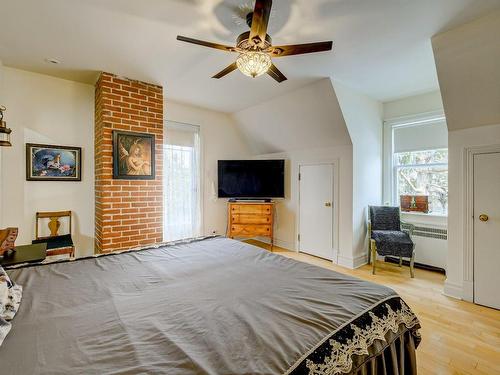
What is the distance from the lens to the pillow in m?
0.90

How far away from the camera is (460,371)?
5.35ft

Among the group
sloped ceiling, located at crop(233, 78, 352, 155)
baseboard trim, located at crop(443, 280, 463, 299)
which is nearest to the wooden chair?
sloped ceiling, located at crop(233, 78, 352, 155)

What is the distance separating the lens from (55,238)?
2902 mm

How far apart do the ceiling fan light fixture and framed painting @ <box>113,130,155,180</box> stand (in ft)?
5.97

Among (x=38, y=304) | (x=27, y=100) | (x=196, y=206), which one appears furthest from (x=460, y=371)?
(x=27, y=100)

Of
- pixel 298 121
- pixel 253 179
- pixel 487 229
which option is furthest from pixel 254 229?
pixel 487 229

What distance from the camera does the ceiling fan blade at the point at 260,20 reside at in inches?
54.1

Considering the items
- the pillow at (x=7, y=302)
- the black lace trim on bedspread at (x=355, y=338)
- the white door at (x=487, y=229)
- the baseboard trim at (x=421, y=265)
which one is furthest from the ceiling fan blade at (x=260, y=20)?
the baseboard trim at (x=421, y=265)

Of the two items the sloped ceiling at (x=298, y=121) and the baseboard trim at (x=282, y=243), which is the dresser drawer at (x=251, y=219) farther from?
the sloped ceiling at (x=298, y=121)

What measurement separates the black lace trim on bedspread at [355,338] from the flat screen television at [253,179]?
3.26 meters

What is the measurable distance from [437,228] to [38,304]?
4267 mm

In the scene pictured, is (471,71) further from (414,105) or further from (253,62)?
(253,62)

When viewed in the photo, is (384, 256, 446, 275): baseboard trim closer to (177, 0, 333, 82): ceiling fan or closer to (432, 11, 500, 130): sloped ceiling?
(432, 11, 500, 130): sloped ceiling

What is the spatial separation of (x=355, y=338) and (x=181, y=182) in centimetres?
350
